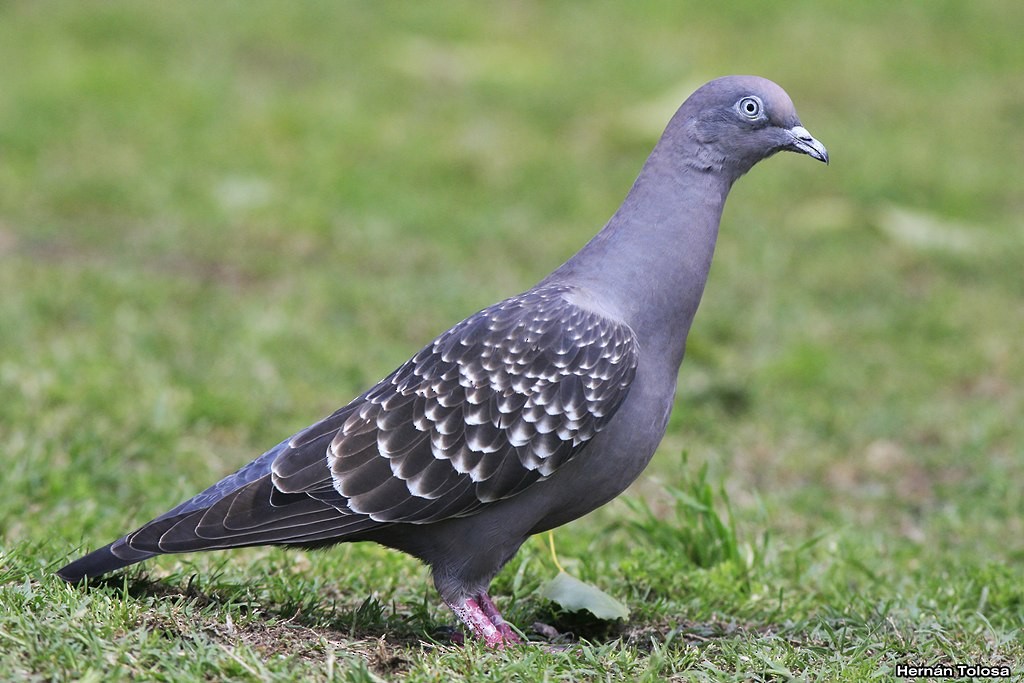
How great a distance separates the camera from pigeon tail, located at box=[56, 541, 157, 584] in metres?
3.73

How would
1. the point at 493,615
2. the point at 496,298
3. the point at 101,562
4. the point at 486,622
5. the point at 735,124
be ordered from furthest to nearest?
the point at 496,298 < the point at 735,124 < the point at 493,615 < the point at 486,622 < the point at 101,562

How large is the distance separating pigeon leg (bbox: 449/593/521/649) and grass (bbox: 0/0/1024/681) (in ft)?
0.57

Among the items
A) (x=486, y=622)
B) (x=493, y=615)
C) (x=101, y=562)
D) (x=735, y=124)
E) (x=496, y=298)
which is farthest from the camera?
(x=496, y=298)

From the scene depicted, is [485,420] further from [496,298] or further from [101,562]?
[496,298]

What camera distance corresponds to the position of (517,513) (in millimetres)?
3943

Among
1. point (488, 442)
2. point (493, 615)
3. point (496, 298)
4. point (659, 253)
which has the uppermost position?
point (659, 253)

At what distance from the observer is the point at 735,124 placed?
14.0 ft

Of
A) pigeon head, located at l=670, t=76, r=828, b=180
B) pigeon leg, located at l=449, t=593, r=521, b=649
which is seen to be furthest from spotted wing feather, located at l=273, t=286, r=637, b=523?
pigeon head, located at l=670, t=76, r=828, b=180

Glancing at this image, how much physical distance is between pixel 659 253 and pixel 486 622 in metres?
1.27

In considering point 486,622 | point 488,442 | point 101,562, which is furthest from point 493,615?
point 101,562

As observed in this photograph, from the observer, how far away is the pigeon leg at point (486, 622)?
383 centimetres

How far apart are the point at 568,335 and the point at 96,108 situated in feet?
26.3

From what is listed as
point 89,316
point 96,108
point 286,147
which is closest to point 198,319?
point 89,316

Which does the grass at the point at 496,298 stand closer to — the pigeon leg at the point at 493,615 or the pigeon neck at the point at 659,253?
the pigeon leg at the point at 493,615
